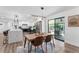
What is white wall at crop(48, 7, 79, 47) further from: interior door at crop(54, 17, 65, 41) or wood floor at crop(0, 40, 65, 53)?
wood floor at crop(0, 40, 65, 53)

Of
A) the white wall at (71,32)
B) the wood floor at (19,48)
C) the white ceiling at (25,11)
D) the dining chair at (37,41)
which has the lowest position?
the wood floor at (19,48)

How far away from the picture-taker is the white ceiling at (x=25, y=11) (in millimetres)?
2310

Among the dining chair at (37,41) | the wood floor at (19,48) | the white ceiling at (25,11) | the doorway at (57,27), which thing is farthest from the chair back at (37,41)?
the white ceiling at (25,11)

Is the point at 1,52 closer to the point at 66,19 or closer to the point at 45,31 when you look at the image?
the point at 45,31

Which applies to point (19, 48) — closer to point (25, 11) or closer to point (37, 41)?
point (37, 41)

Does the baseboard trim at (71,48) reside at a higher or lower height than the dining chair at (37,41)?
lower

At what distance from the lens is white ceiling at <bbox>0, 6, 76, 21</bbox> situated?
2.31m

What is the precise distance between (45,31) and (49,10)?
1.55 ft

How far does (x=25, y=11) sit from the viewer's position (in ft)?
7.74

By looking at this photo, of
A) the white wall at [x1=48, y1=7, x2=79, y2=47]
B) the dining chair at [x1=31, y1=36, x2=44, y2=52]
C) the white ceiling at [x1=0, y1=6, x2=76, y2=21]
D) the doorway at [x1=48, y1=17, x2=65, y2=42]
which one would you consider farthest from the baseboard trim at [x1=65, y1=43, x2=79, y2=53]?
the white ceiling at [x1=0, y1=6, x2=76, y2=21]

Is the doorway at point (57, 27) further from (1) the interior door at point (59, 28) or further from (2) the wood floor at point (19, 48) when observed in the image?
(2) the wood floor at point (19, 48)

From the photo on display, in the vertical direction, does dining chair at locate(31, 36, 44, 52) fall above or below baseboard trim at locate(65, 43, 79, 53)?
above
